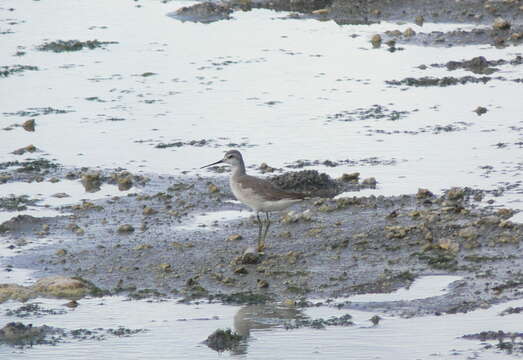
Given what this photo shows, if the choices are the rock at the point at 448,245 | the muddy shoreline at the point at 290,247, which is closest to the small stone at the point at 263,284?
the muddy shoreline at the point at 290,247

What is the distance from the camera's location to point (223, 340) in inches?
352

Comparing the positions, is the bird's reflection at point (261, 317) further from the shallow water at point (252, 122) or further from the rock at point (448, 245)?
the rock at point (448, 245)

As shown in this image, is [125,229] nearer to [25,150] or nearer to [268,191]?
[268,191]

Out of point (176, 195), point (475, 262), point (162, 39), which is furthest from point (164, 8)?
point (475, 262)

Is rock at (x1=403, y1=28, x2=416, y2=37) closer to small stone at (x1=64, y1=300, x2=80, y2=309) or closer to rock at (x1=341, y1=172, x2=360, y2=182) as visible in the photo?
rock at (x1=341, y1=172, x2=360, y2=182)

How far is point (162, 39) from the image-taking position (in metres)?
22.9

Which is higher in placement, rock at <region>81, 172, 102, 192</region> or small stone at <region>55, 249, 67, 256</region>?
rock at <region>81, 172, 102, 192</region>

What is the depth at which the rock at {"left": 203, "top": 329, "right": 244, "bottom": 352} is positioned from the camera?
8920 mm

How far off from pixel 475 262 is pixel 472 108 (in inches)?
247

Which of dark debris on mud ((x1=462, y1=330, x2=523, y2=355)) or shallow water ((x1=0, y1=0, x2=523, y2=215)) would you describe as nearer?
dark debris on mud ((x1=462, y1=330, x2=523, y2=355))

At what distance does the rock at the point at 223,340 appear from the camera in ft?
29.3

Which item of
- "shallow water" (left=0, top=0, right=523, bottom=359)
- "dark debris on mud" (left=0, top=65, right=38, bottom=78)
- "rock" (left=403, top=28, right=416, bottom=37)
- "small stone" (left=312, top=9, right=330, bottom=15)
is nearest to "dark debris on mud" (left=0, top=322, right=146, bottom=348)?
"shallow water" (left=0, top=0, right=523, bottom=359)

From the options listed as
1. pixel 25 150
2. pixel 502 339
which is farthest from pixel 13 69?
pixel 502 339

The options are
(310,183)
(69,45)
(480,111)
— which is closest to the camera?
(310,183)
